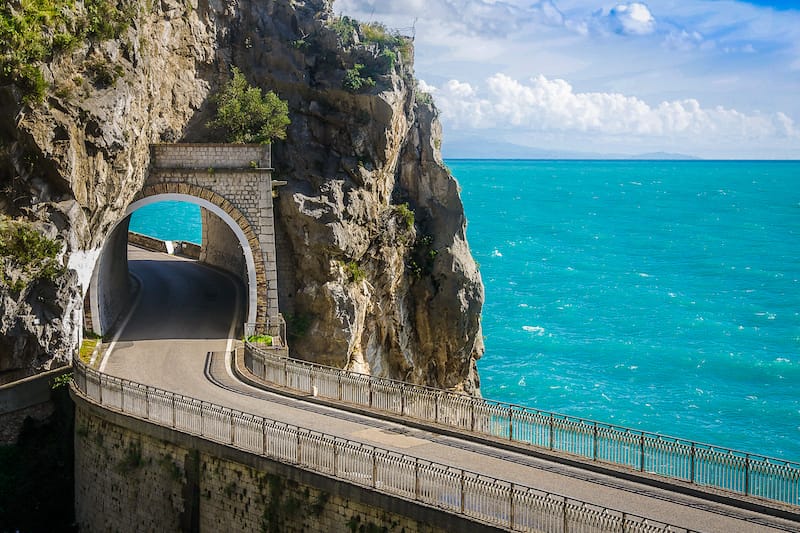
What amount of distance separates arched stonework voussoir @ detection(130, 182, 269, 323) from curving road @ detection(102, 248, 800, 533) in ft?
4.33

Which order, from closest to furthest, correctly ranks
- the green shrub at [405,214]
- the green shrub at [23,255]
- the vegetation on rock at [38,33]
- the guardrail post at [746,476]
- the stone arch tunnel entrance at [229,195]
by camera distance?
the guardrail post at [746,476] < the green shrub at [23,255] < the vegetation on rock at [38,33] < the stone arch tunnel entrance at [229,195] < the green shrub at [405,214]

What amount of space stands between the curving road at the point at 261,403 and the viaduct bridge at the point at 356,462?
2.7 inches

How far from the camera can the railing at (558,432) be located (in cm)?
2039

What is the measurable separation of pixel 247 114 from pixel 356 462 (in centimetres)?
2287

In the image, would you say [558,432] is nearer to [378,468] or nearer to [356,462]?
[378,468]

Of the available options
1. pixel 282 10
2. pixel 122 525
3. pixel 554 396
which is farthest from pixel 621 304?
pixel 122 525

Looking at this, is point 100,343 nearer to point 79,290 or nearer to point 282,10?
point 79,290

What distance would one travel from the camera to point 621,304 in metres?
86.7

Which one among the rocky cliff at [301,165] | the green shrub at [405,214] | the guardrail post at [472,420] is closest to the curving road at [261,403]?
the guardrail post at [472,420]

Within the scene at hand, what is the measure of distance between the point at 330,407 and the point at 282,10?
23.7 metres

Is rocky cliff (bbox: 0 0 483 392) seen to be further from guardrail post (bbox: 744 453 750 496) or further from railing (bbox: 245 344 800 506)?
guardrail post (bbox: 744 453 750 496)

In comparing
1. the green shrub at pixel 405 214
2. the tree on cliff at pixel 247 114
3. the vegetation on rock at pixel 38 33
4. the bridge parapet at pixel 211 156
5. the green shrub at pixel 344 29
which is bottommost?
the green shrub at pixel 405 214

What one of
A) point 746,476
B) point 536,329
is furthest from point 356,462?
point 536,329

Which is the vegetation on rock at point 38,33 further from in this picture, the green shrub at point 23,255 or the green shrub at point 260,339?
the green shrub at point 260,339
